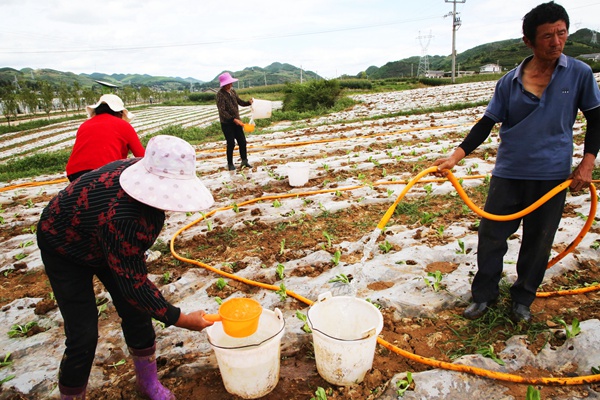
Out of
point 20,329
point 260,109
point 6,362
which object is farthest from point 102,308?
point 260,109

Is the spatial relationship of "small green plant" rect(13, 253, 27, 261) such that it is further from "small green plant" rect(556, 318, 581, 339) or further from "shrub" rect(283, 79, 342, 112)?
"shrub" rect(283, 79, 342, 112)

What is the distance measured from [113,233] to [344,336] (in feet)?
5.33

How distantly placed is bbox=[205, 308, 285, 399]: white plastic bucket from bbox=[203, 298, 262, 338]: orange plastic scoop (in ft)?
0.29

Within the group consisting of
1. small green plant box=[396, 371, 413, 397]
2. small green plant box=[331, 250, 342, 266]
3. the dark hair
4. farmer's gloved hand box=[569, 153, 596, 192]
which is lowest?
small green plant box=[396, 371, 413, 397]

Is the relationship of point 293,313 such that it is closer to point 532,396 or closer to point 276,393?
point 276,393

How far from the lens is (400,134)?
9445 mm

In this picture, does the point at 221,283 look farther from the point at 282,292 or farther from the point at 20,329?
the point at 20,329

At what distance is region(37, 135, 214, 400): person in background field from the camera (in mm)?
1614

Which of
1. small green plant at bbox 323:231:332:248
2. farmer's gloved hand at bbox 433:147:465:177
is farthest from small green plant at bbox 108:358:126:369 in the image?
farmer's gloved hand at bbox 433:147:465:177

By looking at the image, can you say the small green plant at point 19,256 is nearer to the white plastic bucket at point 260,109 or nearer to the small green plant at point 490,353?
the small green plant at point 490,353

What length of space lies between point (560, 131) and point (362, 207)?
2759mm

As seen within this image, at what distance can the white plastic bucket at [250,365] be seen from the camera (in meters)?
1.99

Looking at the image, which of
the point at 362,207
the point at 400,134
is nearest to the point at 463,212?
the point at 362,207

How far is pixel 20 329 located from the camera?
2945 mm
